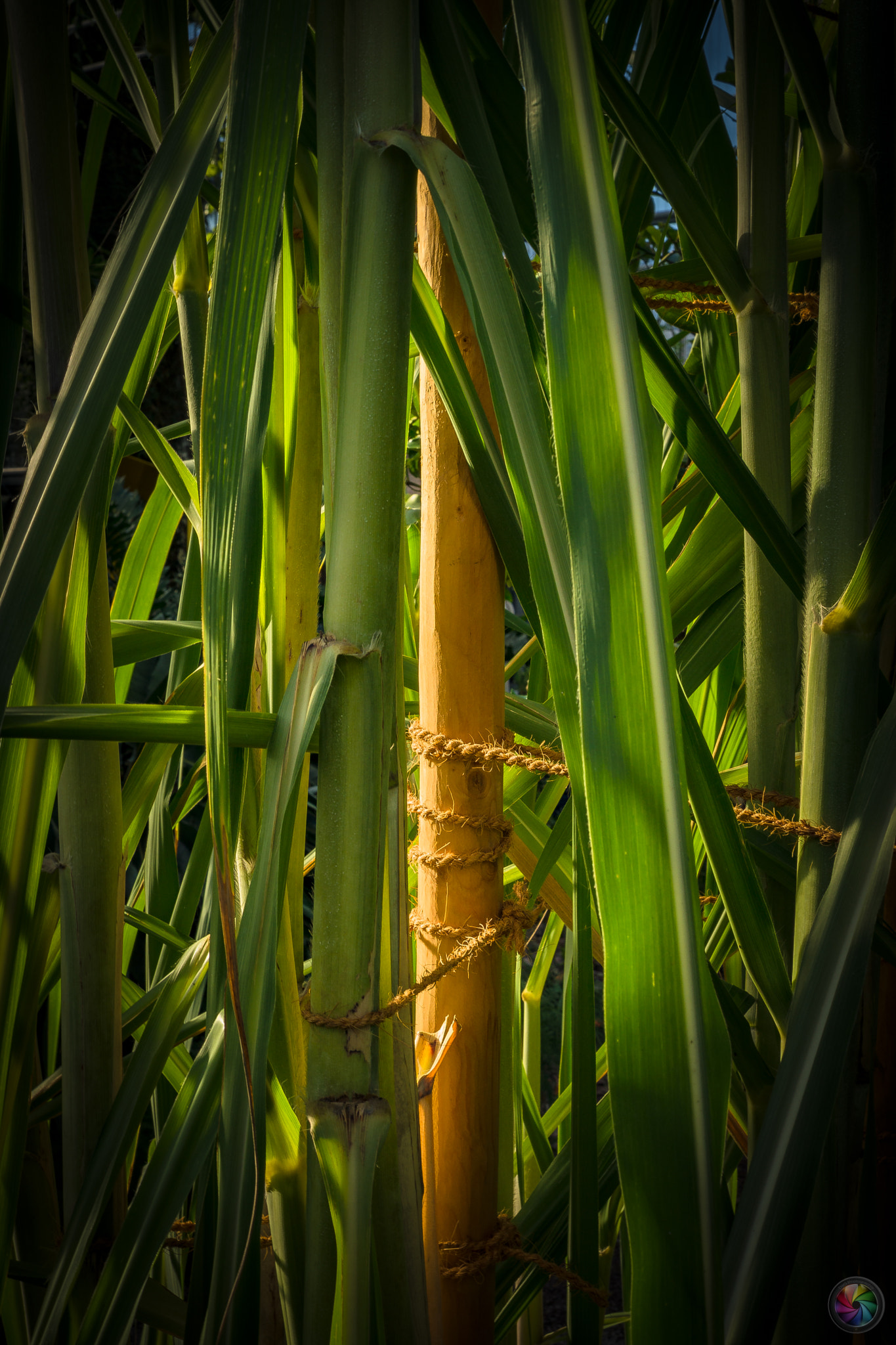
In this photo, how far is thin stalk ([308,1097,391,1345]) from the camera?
20 centimetres

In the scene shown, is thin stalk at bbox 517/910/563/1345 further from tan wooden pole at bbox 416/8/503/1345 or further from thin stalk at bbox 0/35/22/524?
thin stalk at bbox 0/35/22/524

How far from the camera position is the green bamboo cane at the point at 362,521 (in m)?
0.21

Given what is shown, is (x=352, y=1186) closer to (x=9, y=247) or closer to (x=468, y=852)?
(x=468, y=852)

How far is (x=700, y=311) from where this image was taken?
365mm

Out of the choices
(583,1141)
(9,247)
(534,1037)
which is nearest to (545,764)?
(583,1141)

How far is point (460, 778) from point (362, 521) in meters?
0.16

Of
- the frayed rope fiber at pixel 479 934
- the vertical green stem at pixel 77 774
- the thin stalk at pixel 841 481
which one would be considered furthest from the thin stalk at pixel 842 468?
the vertical green stem at pixel 77 774

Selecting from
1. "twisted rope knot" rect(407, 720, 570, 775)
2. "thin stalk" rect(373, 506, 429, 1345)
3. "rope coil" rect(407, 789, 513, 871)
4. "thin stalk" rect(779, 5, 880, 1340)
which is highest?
"thin stalk" rect(779, 5, 880, 1340)

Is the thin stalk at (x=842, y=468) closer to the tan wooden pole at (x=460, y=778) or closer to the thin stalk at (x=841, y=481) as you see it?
the thin stalk at (x=841, y=481)

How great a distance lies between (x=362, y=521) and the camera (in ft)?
0.69

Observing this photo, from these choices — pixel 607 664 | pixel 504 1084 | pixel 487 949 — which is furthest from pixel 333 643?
pixel 504 1084

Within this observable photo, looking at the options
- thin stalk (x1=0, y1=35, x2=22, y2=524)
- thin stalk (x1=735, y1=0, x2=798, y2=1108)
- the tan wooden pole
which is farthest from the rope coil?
thin stalk (x1=0, y1=35, x2=22, y2=524)

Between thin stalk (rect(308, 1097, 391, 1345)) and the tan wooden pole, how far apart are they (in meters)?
0.13

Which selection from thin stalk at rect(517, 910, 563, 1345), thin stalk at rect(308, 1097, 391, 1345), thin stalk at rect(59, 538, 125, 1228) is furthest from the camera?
thin stalk at rect(517, 910, 563, 1345)
